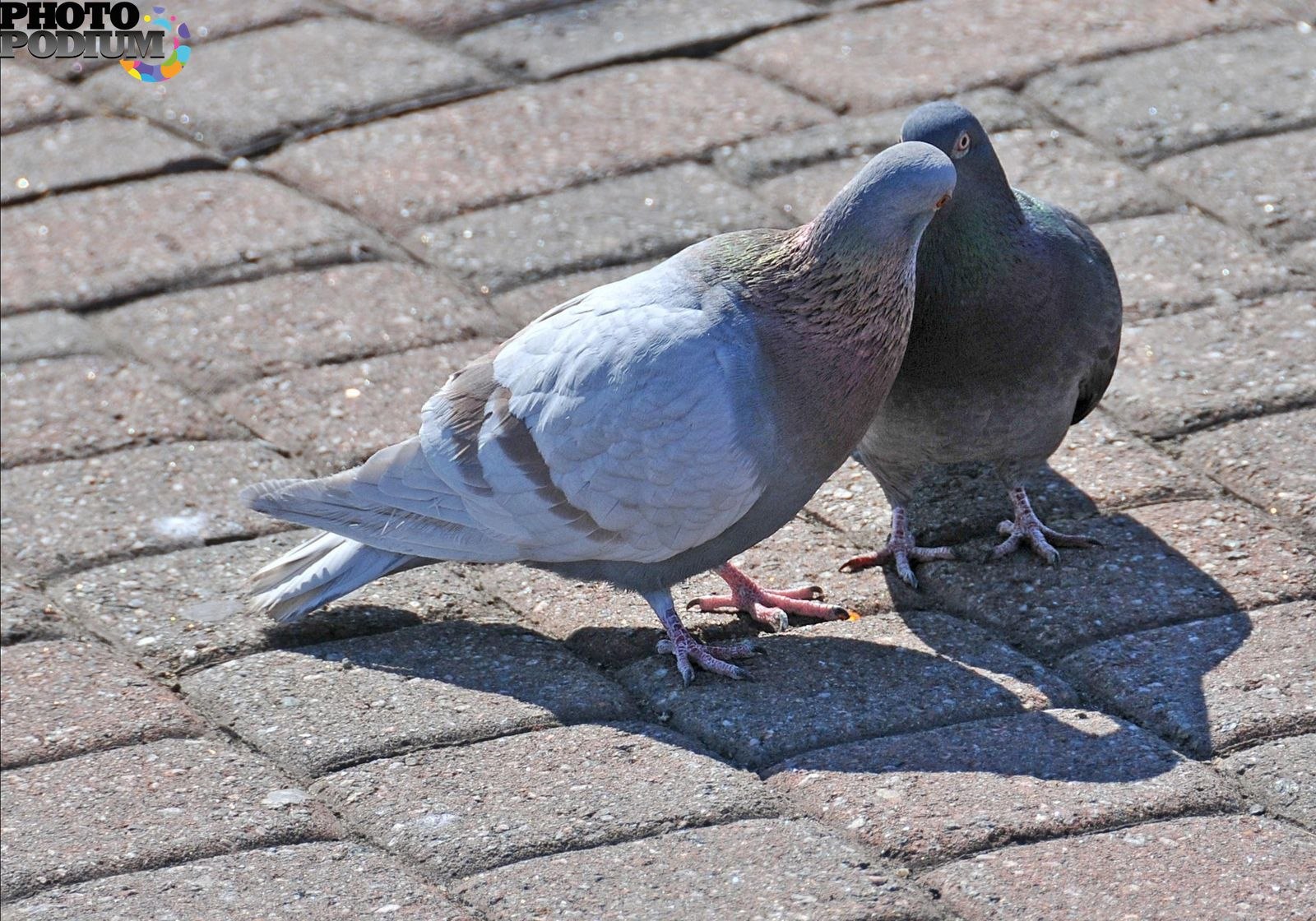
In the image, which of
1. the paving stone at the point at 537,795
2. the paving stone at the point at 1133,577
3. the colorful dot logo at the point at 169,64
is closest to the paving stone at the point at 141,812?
the paving stone at the point at 537,795

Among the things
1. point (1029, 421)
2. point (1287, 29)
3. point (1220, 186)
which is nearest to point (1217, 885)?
point (1029, 421)

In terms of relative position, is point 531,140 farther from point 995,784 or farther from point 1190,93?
point 995,784

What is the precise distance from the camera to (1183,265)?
4.19 meters

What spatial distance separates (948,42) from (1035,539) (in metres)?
2.64

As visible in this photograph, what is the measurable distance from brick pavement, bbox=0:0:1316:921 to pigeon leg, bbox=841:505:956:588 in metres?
0.03

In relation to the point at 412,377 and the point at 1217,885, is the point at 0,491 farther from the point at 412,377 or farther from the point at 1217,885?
the point at 1217,885

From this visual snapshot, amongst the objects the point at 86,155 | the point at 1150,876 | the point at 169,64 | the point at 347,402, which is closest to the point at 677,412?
the point at 1150,876

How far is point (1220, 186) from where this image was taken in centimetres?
451

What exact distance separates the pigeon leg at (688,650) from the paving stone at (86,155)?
2.67 metres

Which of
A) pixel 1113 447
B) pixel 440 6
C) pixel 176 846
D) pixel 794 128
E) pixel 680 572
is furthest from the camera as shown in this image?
pixel 440 6

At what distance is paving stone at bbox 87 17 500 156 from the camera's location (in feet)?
17.1

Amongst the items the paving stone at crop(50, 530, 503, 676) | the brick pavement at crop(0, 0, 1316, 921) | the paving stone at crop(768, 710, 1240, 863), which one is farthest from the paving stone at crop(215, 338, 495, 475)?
the paving stone at crop(768, 710, 1240, 863)

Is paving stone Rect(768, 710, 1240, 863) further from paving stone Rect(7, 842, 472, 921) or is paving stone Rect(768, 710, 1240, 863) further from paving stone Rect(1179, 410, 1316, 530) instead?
paving stone Rect(1179, 410, 1316, 530)

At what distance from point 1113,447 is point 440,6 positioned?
3200mm
